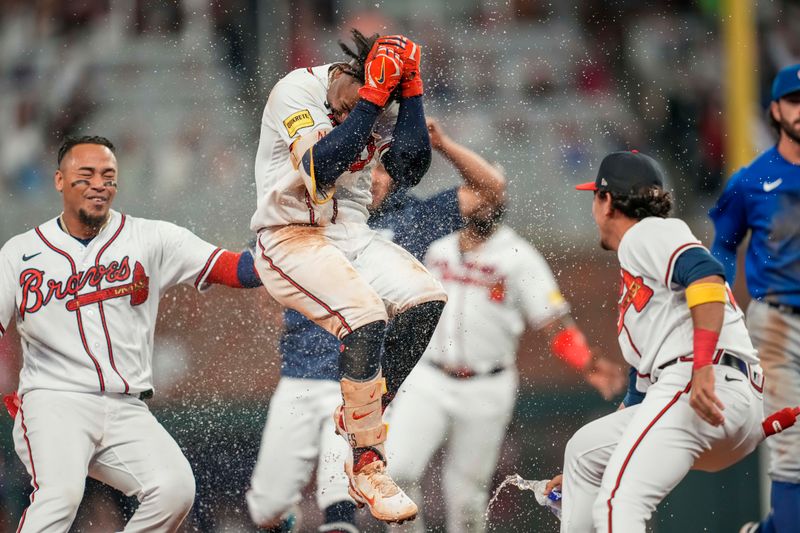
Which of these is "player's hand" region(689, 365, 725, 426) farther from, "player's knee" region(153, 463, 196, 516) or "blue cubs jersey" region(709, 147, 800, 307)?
"player's knee" region(153, 463, 196, 516)

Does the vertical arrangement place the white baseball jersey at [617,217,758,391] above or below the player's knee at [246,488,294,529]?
above

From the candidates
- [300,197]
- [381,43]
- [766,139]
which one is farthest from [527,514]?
[766,139]

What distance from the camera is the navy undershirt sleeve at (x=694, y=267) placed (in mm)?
2725

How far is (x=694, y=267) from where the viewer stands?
8.98 feet

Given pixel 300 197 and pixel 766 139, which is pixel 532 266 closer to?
pixel 300 197


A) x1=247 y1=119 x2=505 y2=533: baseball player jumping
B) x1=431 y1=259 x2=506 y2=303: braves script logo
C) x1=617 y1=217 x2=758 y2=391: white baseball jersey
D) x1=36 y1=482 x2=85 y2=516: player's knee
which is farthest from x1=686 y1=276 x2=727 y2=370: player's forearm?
x1=36 y1=482 x2=85 y2=516: player's knee

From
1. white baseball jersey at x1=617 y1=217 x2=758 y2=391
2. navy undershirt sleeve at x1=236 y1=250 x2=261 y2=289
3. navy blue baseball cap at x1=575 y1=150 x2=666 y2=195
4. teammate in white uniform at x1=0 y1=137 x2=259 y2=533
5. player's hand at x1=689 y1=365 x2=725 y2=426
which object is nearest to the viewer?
player's hand at x1=689 y1=365 x2=725 y2=426

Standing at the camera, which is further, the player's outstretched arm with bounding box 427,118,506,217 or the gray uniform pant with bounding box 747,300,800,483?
the player's outstretched arm with bounding box 427,118,506,217

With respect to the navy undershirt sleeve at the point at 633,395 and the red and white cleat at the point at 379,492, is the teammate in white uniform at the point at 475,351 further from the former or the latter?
the red and white cleat at the point at 379,492

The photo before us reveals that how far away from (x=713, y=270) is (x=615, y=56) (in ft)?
16.0

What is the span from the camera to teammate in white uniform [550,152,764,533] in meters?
2.72

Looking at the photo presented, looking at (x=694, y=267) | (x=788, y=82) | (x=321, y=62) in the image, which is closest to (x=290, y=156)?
(x=694, y=267)

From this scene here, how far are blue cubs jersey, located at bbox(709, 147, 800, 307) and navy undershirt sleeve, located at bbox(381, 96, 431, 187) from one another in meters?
1.31

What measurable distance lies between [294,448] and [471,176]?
1.27 m
